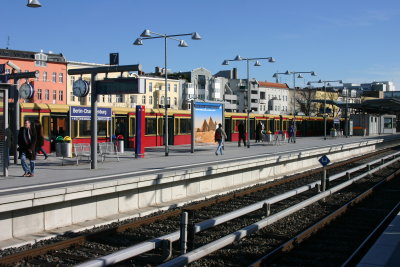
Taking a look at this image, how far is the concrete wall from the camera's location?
1006cm

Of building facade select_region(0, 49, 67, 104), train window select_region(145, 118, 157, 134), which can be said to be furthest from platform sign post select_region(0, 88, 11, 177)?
building facade select_region(0, 49, 67, 104)

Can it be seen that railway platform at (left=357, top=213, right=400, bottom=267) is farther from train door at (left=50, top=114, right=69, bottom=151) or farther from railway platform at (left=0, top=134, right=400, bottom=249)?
train door at (left=50, top=114, right=69, bottom=151)

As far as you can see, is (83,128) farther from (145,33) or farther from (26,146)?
(26,146)

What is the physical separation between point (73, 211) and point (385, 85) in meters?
184

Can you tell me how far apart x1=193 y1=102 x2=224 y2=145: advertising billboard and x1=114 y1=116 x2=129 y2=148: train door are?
5198 millimetres

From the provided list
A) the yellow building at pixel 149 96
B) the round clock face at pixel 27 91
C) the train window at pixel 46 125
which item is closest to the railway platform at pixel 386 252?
the round clock face at pixel 27 91

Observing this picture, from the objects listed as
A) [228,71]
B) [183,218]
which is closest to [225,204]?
[183,218]

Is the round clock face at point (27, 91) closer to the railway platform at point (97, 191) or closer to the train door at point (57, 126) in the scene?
the railway platform at point (97, 191)

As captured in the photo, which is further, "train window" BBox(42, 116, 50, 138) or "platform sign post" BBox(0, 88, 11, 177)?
"train window" BBox(42, 116, 50, 138)

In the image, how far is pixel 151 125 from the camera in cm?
3294

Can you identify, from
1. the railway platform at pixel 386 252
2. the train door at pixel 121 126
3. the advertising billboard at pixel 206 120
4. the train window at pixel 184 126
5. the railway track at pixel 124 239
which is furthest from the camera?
the train window at pixel 184 126

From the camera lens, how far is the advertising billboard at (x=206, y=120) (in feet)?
87.6

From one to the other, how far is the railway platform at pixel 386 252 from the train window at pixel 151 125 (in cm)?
2420

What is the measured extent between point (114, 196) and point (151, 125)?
20275 millimetres
